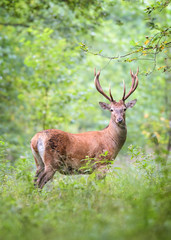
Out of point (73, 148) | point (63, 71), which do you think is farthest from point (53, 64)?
point (73, 148)

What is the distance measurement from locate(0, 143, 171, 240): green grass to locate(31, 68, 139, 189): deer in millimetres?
694

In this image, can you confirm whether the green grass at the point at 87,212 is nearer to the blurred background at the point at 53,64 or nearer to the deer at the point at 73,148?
the deer at the point at 73,148

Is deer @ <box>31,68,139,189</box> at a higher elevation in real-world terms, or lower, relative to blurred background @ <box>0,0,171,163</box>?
lower

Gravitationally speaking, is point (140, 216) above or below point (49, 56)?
below

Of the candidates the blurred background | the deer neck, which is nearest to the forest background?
the blurred background

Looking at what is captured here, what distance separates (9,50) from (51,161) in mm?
7380

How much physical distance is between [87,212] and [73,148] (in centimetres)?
245

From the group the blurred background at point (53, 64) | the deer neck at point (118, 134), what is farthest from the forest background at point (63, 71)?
the deer neck at point (118, 134)

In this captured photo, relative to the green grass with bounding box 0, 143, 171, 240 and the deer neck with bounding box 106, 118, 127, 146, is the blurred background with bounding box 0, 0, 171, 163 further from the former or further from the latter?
the green grass with bounding box 0, 143, 171, 240

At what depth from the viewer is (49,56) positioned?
30.6ft

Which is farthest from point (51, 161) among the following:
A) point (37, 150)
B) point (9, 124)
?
point (9, 124)

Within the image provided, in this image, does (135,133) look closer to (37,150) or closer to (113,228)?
(37,150)

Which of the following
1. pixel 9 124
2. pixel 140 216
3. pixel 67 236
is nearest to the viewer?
pixel 67 236

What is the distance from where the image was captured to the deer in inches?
209
